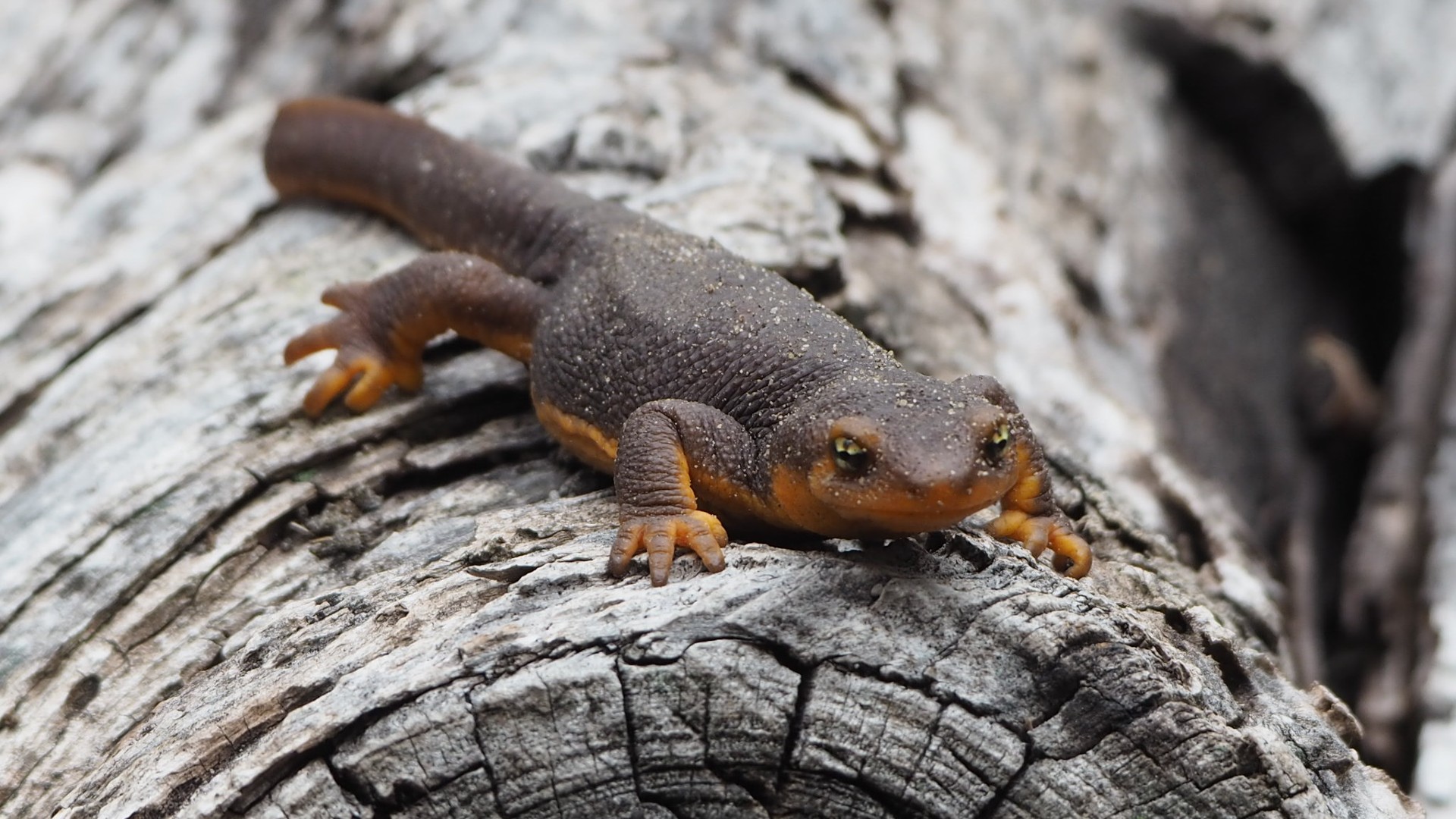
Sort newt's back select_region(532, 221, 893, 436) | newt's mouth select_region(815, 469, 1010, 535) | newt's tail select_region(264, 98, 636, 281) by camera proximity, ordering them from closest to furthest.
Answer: newt's mouth select_region(815, 469, 1010, 535) < newt's back select_region(532, 221, 893, 436) < newt's tail select_region(264, 98, 636, 281)

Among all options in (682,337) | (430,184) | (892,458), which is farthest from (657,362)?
(430,184)

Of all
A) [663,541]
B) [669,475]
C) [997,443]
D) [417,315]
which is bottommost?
[663,541]

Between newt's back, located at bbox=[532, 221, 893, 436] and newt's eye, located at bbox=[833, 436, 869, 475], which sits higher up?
newt's back, located at bbox=[532, 221, 893, 436]

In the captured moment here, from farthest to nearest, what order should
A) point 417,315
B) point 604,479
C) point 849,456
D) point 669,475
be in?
point 417,315 → point 604,479 → point 669,475 → point 849,456

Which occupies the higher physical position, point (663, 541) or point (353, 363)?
point (353, 363)

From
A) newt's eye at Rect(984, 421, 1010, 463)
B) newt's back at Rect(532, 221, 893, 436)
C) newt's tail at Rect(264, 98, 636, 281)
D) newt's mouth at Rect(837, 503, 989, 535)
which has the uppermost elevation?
newt's tail at Rect(264, 98, 636, 281)

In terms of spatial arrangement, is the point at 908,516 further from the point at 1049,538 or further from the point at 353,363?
the point at 353,363

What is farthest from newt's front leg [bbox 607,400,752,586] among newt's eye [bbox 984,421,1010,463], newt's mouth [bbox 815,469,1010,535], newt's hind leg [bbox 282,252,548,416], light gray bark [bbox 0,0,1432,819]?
newt's hind leg [bbox 282,252,548,416]

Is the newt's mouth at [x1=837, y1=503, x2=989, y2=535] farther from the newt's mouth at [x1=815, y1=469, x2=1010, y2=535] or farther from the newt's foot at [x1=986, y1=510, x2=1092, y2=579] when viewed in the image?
the newt's foot at [x1=986, y1=510, x2=1092, y2=579]
